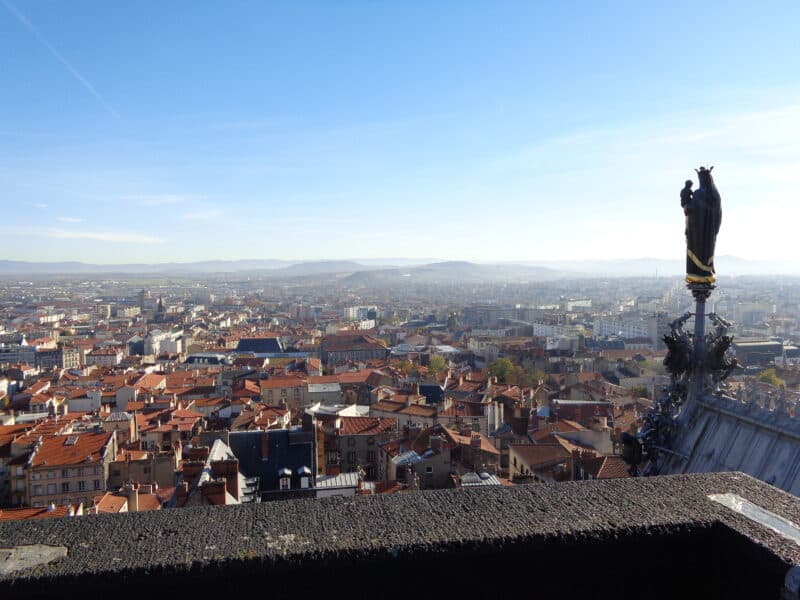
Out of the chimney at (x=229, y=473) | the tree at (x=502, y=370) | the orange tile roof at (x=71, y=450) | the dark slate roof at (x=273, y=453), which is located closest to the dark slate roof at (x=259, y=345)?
A: the tree at (x=502, y=370)

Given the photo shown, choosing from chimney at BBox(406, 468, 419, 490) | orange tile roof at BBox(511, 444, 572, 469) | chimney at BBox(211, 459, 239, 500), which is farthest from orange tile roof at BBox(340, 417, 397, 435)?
chimney at BBox(211, 459, 239, 500)

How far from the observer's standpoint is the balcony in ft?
18.4

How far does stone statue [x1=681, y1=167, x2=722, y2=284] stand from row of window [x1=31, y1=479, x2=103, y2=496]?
110ft

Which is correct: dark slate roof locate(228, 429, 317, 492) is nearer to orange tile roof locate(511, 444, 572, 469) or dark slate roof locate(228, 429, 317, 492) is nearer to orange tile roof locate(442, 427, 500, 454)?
orange tile roof locate(442, 427, 500, 454)

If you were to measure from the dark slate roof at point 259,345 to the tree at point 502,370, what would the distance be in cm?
4178

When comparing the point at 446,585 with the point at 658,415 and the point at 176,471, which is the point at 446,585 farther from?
the point at 176,471

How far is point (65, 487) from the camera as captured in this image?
122 ft

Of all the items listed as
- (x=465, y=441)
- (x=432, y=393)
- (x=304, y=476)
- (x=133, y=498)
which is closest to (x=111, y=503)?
(x=133, y=498)

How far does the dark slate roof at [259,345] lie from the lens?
111 m

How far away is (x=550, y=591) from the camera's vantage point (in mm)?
6148

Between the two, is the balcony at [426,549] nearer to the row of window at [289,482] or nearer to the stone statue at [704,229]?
the stone statue at [704,229]

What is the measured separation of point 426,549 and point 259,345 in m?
109

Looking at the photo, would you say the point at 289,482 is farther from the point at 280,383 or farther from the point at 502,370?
the point at 502,370

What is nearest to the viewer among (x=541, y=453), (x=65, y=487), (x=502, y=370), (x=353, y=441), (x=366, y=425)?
(x=541, y=453)
